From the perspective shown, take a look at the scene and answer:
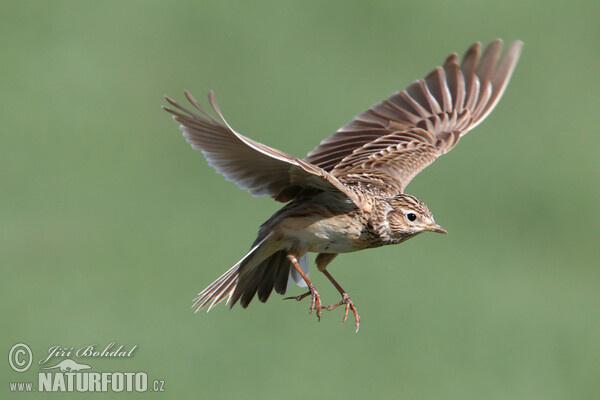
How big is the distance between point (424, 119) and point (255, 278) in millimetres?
2608

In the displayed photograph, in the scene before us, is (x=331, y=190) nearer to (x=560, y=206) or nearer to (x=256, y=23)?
(x=560, y=206)

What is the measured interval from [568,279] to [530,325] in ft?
7.57

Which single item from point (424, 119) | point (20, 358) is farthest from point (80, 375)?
point (424, 119)

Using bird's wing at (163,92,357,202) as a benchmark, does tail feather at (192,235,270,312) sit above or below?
below

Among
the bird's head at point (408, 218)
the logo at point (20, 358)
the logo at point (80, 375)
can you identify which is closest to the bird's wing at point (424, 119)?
the bird's head at point (408, 218)

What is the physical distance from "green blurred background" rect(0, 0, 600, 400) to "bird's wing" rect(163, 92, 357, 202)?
20.8 ft

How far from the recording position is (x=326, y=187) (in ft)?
27.9

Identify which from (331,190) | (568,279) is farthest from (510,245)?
(331,190)

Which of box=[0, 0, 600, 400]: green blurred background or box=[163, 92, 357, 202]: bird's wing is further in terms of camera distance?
box=[0, 0, 600, 400]: green blurred background

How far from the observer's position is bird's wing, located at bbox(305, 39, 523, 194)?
10.2 meters

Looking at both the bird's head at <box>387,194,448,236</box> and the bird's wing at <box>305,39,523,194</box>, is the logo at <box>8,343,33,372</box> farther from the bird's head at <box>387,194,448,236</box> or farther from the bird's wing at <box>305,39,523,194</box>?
the bird's head at <box>387,194,448,236</box>

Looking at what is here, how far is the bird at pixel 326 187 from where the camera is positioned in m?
8.40

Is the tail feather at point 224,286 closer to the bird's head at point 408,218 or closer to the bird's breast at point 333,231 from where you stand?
the bird's breast at point 333,231

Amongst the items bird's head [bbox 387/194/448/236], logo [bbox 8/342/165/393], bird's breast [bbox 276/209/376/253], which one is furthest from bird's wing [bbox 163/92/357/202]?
logo [bbox 8/342/165/393]
